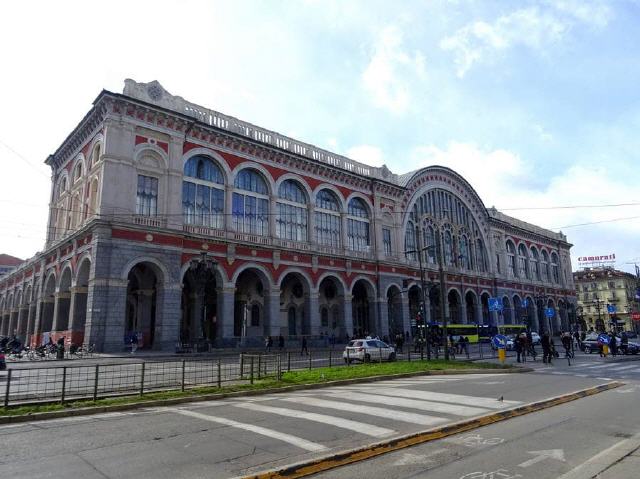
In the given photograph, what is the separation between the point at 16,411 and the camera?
31.4 ft

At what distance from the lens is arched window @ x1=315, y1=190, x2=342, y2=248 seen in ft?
138

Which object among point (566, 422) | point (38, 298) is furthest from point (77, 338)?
point (566, 422)

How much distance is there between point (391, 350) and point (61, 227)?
2893cm

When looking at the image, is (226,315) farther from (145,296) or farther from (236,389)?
(236,389)

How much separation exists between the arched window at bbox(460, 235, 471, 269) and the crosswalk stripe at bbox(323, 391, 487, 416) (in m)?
48.8

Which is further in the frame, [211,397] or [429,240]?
[429,240]

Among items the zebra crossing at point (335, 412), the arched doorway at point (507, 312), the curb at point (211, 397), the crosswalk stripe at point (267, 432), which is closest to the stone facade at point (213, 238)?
the arched doorway at point (507, 312)

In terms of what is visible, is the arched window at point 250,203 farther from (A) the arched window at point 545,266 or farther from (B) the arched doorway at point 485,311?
(A) the arched window at point 545,266

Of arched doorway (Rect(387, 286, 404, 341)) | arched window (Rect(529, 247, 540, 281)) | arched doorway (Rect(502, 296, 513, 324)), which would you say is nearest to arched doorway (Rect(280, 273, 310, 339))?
arched doorway (Rect(387, 286, 404, 341))

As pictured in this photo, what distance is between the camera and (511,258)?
223 ft

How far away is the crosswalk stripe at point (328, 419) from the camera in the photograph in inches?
295

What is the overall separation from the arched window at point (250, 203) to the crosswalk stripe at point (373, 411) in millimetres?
25664

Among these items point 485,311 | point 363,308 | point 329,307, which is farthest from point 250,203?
point 485,311

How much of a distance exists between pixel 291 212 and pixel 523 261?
45.6 metres
